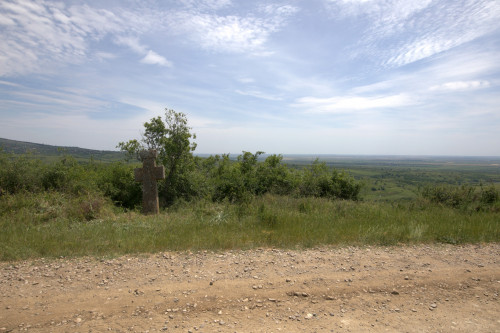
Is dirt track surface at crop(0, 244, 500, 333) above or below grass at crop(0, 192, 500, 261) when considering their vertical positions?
below

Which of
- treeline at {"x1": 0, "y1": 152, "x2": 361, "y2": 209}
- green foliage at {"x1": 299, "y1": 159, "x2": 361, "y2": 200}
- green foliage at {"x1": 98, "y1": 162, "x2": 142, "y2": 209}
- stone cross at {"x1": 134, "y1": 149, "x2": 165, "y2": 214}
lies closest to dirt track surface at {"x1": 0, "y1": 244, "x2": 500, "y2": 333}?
stone cross at {"x1": 134, "y1": 149, "x2": 165, "y2": 214}

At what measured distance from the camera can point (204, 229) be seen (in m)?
5.95

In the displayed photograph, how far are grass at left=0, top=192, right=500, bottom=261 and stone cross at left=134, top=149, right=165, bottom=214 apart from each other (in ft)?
1.83

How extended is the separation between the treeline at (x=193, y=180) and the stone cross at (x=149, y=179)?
943 mm

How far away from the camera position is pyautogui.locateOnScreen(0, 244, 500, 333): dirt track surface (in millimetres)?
2840

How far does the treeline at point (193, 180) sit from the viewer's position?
923cm

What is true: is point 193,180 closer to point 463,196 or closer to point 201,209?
point 201,209

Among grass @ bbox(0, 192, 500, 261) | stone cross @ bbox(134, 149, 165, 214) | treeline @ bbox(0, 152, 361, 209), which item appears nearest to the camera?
grass @ bbox(0, 192, 500, 261)

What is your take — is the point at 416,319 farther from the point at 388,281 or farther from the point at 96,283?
the point at 96,283

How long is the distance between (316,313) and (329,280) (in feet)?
2.71

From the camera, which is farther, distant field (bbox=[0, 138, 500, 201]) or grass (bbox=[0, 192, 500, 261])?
distant field (bbox=[0, 138, 500, 201])

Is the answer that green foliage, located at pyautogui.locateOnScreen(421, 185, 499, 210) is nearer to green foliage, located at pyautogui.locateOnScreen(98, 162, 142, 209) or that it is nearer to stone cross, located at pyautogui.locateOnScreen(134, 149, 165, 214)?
stone cross, located at pyautogui.locateOnScreen(134, 149, 165, 214)

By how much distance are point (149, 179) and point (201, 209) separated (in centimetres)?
231

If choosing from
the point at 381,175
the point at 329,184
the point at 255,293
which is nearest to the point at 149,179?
the point at 255,293
